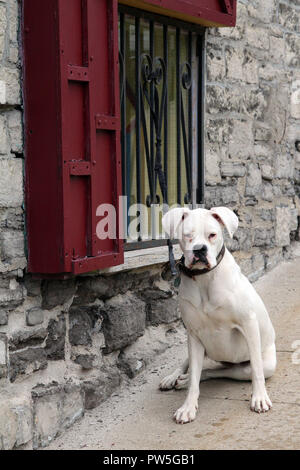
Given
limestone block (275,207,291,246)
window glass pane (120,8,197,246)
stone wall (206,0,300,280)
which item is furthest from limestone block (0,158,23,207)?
limestone block (275,207,291,246)

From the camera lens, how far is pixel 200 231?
3336 mm

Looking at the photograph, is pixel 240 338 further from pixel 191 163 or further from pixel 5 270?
pixel 191 163

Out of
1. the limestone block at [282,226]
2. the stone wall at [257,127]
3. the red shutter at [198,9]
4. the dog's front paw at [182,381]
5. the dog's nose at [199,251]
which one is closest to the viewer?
the dog's nose at [199,251]

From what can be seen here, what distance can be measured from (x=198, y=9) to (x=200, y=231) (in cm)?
216

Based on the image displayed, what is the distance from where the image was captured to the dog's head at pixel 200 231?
10.8ft

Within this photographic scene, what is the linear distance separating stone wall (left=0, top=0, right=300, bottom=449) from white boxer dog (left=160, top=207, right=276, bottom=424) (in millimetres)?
699

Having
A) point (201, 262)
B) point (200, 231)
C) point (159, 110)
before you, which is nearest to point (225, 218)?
point (200, 231)

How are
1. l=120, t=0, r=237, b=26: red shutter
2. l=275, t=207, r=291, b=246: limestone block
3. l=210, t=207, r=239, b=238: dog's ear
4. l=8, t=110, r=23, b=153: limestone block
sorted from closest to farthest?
l=210, t=207, r=239, b=238: dog's ear
l=8, t=110, r=23, b=153: limestone block
l=120, t=0, r=237, b=26: red shutter
l=275, t=207, r=291, b=246: limestone block

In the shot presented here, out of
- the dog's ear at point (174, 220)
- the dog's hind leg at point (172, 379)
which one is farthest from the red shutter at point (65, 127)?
the dog's hind leg at point (172, 379)

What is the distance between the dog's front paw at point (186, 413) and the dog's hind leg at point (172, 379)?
498mm

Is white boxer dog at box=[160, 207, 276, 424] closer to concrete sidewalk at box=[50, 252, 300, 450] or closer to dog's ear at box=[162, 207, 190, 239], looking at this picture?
Result: dog's ear at box=[162, 207, 190, 239]

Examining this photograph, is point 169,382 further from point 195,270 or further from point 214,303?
point 195,270

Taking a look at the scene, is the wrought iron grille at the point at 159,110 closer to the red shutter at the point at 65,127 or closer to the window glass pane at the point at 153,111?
the window glass pane at the point at 153,111

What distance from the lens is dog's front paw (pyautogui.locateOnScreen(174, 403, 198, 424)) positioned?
3561 mm
